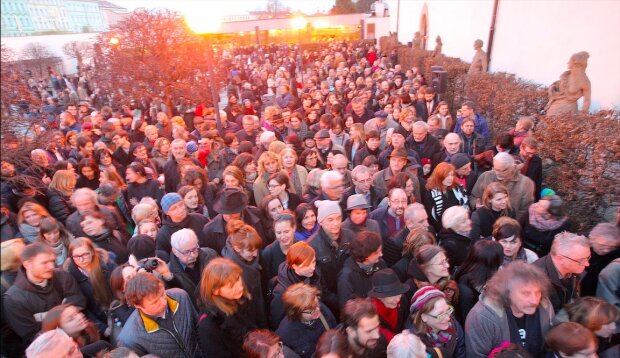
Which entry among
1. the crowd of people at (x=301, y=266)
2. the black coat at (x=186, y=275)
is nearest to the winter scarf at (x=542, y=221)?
the crowd of people at (x=301, y=266)

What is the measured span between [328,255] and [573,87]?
5.55 m

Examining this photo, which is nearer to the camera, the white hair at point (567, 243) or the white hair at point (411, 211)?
the white hair at point (567, 243)

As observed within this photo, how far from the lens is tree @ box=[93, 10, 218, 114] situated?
859cm

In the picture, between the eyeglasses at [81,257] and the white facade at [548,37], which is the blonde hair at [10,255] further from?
the white facade at [548,37]

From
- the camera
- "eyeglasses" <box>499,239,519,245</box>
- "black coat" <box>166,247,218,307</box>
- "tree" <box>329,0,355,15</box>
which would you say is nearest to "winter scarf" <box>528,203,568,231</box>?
"eyeglasses" <box>499,239,519,245</box>

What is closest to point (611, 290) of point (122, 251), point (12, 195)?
point (12, 195)

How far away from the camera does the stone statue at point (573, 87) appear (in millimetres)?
6270

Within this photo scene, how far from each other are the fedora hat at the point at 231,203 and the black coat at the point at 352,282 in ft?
4.68

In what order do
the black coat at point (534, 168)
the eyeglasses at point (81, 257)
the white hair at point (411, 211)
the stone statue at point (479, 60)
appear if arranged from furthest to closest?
the stone statue at point (479, 60) < the black coat at point (534, 168) < the white hair at point (411, 211) < the eyeglasses at point (81, 257)

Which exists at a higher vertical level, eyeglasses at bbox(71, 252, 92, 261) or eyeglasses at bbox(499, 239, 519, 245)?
eyeglasses at bbox(71, 252, 92, 261)

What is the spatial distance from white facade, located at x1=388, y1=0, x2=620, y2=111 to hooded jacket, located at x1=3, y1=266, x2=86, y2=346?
25.5 feet

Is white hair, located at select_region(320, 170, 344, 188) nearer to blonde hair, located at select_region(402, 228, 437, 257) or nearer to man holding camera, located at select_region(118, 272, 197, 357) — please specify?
blonde hair, located at select_region(402, 228, 437, 257)

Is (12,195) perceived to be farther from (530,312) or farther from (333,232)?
(530,312)

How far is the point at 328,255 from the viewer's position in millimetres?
3473
